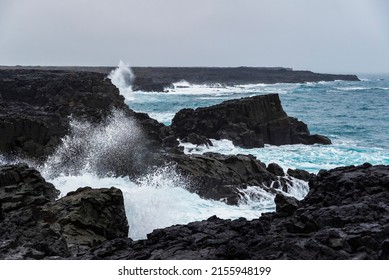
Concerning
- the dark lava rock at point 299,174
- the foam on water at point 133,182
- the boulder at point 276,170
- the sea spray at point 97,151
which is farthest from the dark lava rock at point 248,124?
the dark lava rock at point 299,174

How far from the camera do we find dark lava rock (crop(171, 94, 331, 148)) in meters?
21.2

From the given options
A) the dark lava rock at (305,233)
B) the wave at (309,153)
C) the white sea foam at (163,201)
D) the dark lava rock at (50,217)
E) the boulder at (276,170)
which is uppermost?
the dark lava rock at (305,233)

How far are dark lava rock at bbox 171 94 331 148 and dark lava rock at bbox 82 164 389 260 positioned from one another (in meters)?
13.3

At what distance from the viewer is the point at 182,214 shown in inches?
420

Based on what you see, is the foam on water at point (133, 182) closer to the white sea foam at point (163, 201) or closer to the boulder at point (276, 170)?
the white sea foam at point (163, 201)

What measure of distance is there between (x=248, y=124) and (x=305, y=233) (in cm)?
1663

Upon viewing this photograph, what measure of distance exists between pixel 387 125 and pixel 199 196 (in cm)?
2195

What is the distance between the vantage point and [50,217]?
7.84 metres

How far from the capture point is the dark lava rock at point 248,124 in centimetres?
2116

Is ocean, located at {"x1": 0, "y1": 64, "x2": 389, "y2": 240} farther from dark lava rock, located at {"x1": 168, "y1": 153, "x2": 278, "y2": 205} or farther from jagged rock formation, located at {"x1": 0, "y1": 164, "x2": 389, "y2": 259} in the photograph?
jagged rock formation, located at {"x1": 0, "y1": 164, "x2": 389, "y2": 259}

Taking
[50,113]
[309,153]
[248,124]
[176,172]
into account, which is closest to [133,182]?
[176,172]

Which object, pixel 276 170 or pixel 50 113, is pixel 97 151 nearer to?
pixel 50 113

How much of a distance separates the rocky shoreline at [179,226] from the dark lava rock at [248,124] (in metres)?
3.89
